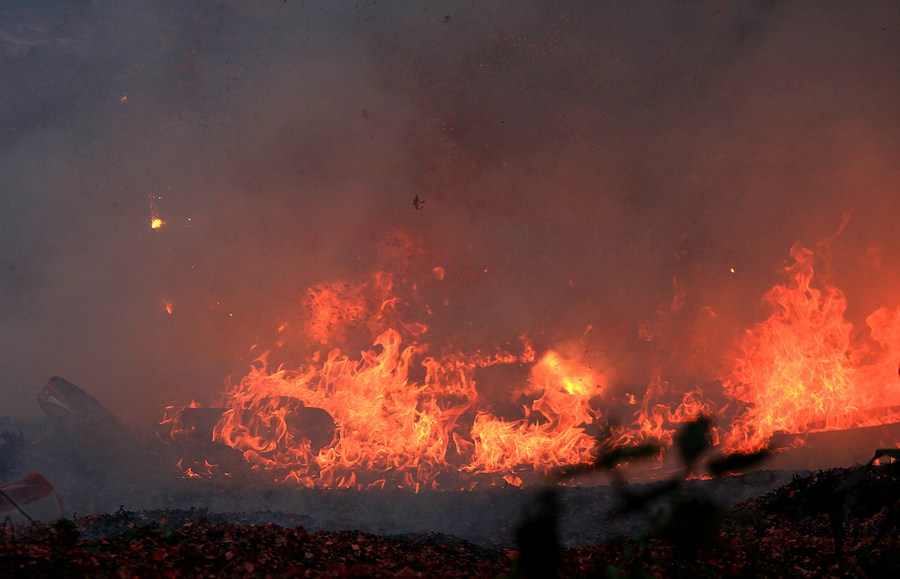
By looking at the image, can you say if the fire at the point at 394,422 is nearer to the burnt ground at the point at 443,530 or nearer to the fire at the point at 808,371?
the burnt ground at the point at 443,530

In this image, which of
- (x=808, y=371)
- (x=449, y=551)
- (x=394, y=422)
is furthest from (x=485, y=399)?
(x=808, y=371)

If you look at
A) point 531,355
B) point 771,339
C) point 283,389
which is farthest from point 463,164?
point 771,339

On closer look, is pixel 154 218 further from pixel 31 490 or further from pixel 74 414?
pixel 31 490

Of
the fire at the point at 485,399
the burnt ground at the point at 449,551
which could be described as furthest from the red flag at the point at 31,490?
the fire at the point at 485,399

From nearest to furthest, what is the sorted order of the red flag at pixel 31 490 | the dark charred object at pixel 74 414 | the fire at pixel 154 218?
the red flag at pixel 31 490, the dark charred object at pixel 74 414, the fire at pixel 154 218

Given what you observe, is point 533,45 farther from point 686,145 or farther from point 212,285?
point 212,285

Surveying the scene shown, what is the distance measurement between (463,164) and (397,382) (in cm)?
749

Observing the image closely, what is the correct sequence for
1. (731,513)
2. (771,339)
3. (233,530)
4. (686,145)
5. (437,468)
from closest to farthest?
(233,530)
(731,513)
(437,468)
(771,339)
(686,145)

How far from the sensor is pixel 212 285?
15.8 metres

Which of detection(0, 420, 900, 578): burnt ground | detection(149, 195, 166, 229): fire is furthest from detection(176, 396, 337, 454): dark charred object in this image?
detection(149, 195, 166, 229): fire

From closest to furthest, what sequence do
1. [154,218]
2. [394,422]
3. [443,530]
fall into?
[443,530] < [394,422] < [154,218]

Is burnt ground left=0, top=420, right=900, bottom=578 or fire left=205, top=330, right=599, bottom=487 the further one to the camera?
fire left=205, top=330, right=599, bottom=487

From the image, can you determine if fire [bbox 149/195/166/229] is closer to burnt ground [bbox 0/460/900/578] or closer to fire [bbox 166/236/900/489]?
fire [bbox 166/236/900/489]

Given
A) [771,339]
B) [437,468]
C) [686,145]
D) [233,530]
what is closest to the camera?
[233,530]
